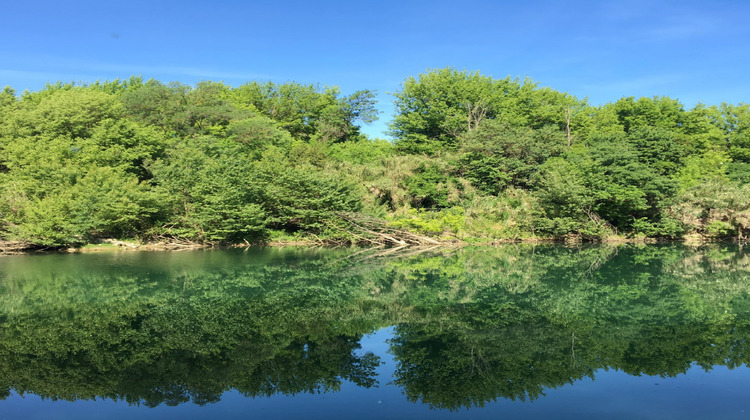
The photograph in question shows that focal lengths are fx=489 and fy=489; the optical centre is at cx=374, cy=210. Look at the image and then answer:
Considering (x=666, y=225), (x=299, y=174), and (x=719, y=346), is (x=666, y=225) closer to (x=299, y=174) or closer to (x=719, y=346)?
(x=299, y=174)

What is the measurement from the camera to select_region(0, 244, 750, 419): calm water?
19.1ft

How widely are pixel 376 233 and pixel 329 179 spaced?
416 centimetres

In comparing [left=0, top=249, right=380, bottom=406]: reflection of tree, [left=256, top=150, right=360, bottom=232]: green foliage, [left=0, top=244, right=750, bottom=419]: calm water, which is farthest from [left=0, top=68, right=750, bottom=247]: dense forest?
[left=0, top=249, right=380, bottom=406]: reflection of tree

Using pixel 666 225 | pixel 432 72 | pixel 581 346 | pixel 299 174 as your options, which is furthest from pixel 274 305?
pixel 432 72

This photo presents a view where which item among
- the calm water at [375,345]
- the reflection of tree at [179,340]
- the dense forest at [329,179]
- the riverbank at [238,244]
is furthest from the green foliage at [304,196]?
the reflection of tree at [179,340]

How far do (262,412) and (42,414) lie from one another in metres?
2.51

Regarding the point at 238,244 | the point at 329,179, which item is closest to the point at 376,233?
the point at 329,179

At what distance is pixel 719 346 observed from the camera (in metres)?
7.80

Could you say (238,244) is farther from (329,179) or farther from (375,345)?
(375,345)

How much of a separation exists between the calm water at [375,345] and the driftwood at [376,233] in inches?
463

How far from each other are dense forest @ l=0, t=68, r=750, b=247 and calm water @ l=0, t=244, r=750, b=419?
37.0 feet

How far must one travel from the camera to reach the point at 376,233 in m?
27.6

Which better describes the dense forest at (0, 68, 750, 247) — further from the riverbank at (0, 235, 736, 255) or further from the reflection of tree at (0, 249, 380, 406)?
the reflection of tree at (0, 249, 380, 406)

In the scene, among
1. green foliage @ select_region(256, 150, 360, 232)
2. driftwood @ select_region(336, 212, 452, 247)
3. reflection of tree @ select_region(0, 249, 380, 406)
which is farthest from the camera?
green foliage @ select_region(256, 150, 360, 232)
